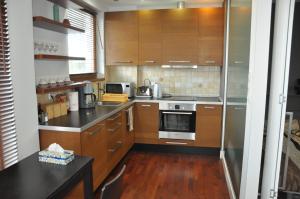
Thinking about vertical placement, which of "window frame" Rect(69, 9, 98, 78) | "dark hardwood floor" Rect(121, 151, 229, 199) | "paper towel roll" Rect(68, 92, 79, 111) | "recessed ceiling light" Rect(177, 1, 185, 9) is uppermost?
"recessed ceiling light" Rect(177, 1, 185, 9)

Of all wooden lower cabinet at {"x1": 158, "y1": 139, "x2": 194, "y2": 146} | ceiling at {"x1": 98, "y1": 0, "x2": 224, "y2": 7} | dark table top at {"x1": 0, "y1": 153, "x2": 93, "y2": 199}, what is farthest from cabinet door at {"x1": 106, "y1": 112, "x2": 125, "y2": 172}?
ceiling at {"x1": 98, "y1": 0, "x2": 224, "y2": 7}

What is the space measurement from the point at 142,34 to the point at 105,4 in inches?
31.2

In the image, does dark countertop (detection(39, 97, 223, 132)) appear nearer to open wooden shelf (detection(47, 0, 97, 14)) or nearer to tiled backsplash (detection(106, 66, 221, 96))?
tiled backsplash (detection(106, 66, 221, 96))

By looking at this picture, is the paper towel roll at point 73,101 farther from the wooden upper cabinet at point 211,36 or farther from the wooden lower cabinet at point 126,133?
the wooden upper cabinet at point 211,36

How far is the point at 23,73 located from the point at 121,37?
2.20 metres

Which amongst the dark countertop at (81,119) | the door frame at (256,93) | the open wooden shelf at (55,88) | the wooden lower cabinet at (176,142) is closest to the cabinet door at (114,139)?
the dark countertop at (81,119)

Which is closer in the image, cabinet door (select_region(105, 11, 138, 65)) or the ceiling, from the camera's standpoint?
the ceiling

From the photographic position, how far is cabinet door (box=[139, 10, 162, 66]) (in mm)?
3980

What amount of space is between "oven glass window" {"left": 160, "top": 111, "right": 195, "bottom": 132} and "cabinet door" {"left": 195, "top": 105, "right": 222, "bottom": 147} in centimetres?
11

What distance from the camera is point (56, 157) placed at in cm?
167

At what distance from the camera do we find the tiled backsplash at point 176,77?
4254mm

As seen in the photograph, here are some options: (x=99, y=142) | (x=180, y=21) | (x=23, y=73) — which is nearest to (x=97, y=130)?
(x=99, y=142)

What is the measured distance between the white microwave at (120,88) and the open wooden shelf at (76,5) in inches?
47.7

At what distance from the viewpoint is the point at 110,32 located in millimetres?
4145
